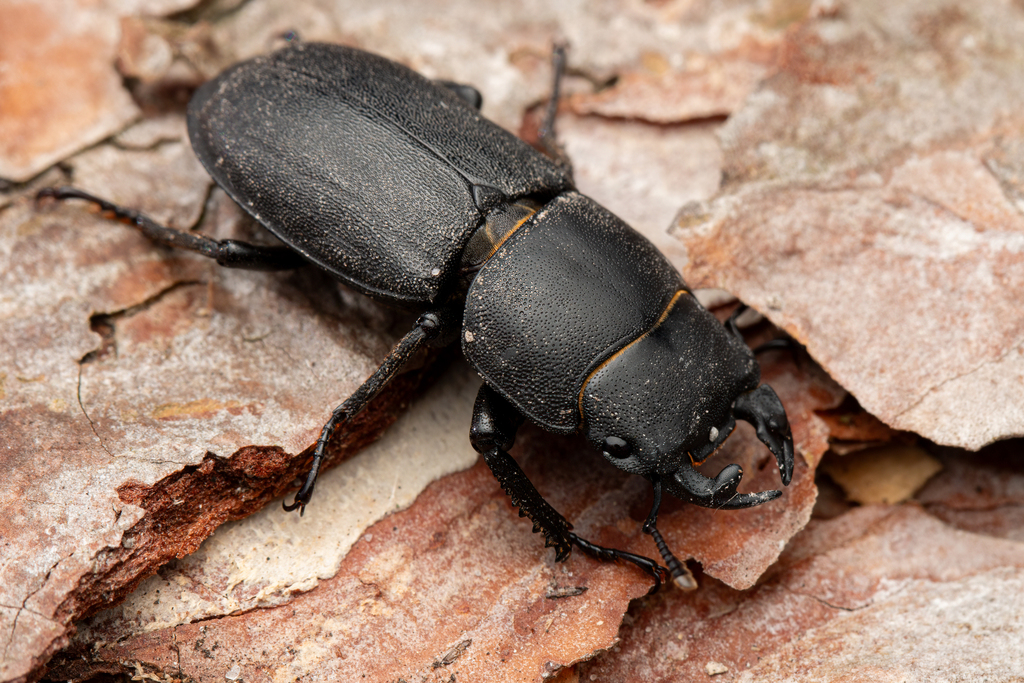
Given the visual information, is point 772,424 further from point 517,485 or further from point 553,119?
point 553,119

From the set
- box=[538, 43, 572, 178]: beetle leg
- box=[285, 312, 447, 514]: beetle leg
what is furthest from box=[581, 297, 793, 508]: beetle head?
box=[538, 43, 572, 178]: beetle leg

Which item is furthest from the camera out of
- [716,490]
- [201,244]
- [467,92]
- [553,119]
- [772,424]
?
[553,119]

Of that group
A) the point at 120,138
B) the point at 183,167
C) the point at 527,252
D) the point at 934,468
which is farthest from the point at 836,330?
the point at 120,138

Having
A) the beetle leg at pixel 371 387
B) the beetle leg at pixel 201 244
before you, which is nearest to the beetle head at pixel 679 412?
→ the beetle leg at pixel 371 387

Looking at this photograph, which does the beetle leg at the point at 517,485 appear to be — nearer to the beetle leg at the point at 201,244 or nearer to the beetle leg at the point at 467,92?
the beetle leg at the point at 201,244

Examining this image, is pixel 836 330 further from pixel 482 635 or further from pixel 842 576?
pixel 482 635

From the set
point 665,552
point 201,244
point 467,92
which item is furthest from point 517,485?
point 467,92
